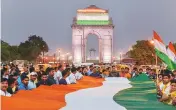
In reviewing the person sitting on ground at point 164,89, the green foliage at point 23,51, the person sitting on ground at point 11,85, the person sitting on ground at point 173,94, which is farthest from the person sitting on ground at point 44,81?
the green foliage at point 23,51

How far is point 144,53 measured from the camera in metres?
82.6

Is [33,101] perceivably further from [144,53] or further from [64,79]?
[144,53]

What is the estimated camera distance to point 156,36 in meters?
15.3

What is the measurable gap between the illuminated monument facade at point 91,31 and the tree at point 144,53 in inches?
697

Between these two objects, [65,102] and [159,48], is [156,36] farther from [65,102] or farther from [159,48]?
[65,102]

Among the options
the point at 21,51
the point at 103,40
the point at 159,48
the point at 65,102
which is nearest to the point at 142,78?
the point at 159,48

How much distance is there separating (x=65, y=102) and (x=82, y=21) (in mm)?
94816

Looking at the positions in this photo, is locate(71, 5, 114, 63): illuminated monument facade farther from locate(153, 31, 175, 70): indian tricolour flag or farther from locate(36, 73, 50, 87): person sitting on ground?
locate(36, 73, 50, 87): person sitting on ground

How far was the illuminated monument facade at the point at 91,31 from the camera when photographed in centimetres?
10381

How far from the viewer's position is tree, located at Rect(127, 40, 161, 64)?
265 feet

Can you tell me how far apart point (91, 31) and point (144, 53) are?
24708mm

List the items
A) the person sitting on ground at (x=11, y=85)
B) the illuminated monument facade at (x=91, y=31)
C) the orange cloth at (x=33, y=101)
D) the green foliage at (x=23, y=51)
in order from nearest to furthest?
the orange cloth at (x=33, y=101) → the person sitting on ground at (x=11, y=85) → the green foliage at (x=23, y=51) → the illuminated monument facade at (x=91, y=31)

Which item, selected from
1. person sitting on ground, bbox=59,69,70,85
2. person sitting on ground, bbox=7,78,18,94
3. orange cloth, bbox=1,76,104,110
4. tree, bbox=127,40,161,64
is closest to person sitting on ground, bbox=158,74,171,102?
orange cloth, bbox=1,76,104,110

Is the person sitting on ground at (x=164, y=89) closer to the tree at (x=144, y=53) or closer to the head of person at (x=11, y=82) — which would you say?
the head of person at (x=11, y=82)
